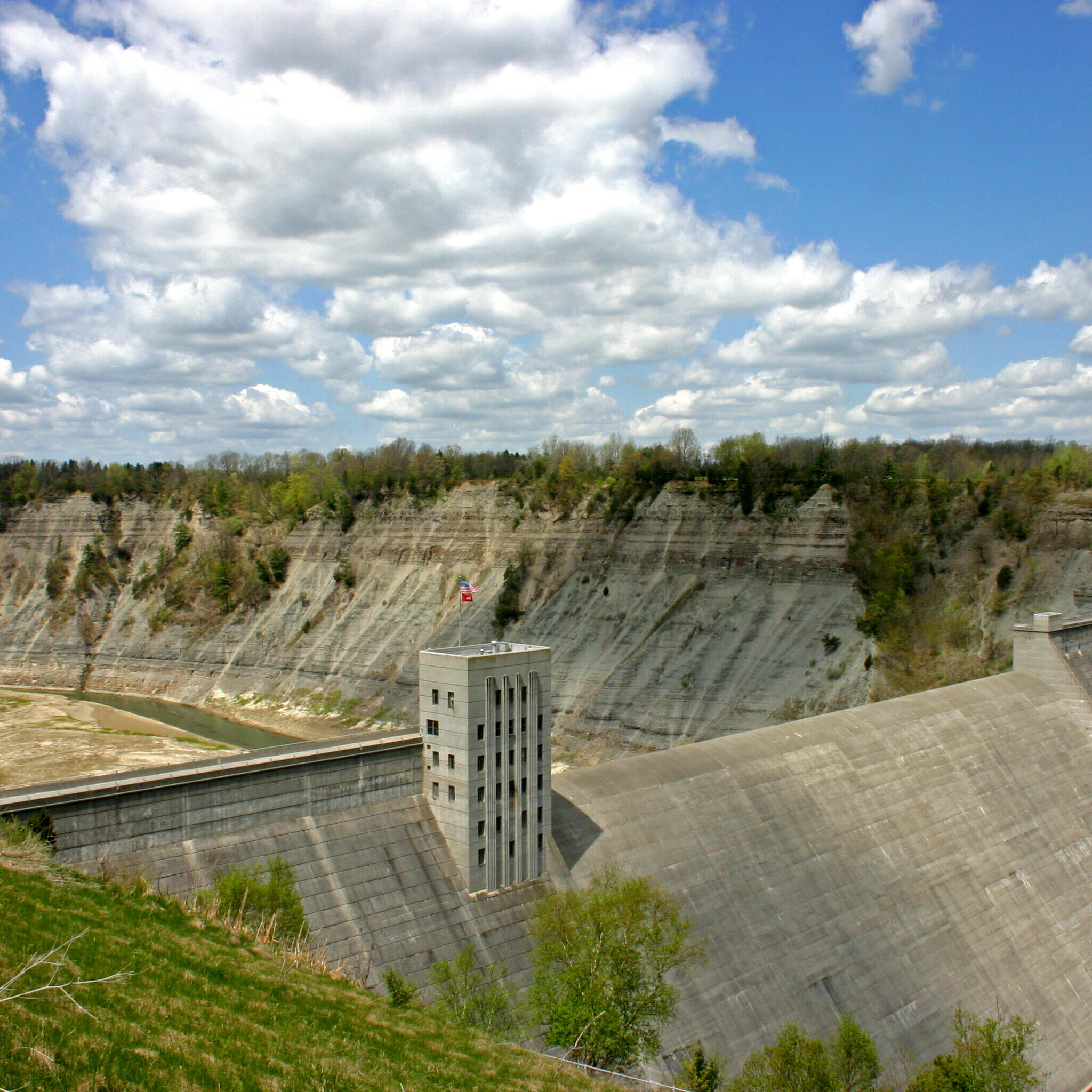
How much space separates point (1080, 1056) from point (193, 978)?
97.6 ft

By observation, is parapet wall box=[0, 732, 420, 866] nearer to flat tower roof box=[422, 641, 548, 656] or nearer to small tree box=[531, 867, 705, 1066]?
flat tower roof box=[422, 641, 548, 656]

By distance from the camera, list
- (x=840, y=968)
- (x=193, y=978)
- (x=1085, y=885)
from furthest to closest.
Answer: (x=1085, y=885) → (x=840, y=968) → (x=193, y=978)

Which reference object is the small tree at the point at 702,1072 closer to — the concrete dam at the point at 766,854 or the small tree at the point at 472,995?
the concrete dam at the point at 766,854

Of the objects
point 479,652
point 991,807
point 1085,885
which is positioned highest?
point 479,652

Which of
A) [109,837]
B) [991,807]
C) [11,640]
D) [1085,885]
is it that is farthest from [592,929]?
[11,640]

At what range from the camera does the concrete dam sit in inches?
904

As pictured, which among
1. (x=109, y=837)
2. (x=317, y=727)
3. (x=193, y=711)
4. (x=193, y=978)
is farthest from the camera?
(x=193, y=711)

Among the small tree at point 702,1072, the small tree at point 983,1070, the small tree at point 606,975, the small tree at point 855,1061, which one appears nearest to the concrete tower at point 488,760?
the small tree at point 606,975

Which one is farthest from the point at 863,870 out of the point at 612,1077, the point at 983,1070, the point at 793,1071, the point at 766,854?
the point at 612,1077

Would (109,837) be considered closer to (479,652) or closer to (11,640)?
(479,652)

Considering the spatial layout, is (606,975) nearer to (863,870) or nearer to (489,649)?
(489,649)

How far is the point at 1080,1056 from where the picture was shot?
1189 inches

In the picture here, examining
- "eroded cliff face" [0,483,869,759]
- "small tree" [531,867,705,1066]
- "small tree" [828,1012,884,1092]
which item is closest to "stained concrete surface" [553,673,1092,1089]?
"small tree" [531,867,705,1066]

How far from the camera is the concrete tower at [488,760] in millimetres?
25750
